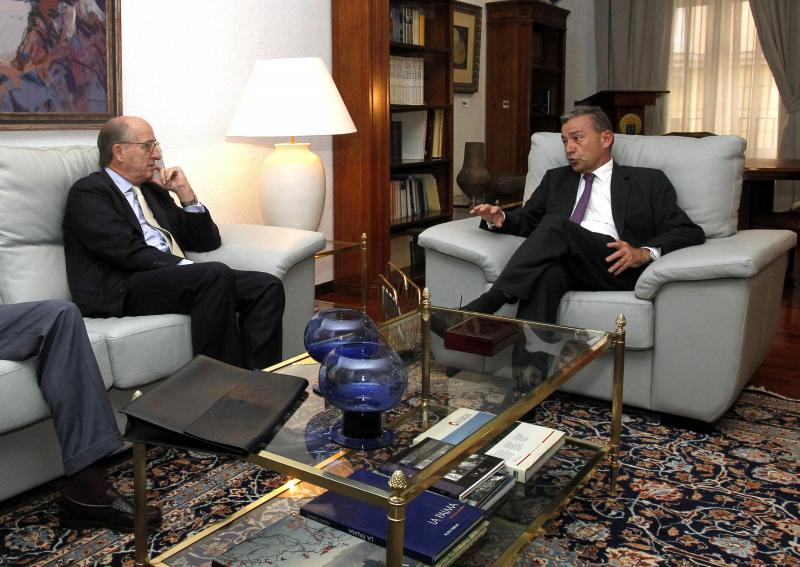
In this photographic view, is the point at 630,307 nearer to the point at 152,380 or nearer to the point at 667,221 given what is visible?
the point at 667,221

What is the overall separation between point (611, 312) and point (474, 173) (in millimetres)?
2571

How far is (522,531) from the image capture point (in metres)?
1.66

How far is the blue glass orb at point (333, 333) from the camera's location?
6.29ft

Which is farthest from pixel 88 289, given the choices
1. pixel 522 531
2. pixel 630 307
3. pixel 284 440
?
pixel 630 307

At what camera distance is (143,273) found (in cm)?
255

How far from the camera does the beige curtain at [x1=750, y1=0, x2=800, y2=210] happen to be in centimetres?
616

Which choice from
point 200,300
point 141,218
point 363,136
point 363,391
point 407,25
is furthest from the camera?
point 407,25

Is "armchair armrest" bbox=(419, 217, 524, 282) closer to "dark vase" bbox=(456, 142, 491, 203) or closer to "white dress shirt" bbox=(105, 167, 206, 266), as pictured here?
"white dress shirt" bbox=(105, 167, 206, 266)

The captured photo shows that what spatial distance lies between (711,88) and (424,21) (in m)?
2.94

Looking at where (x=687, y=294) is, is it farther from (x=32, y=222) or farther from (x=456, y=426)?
(x=32, y=222)

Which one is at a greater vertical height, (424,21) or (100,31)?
(424,21)

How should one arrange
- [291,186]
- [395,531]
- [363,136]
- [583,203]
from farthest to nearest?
[363,136] < [291,186] < [583,203] < [395,531]

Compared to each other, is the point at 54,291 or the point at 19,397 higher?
the point at 54,291

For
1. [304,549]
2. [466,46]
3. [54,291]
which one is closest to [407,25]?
[466,46]
